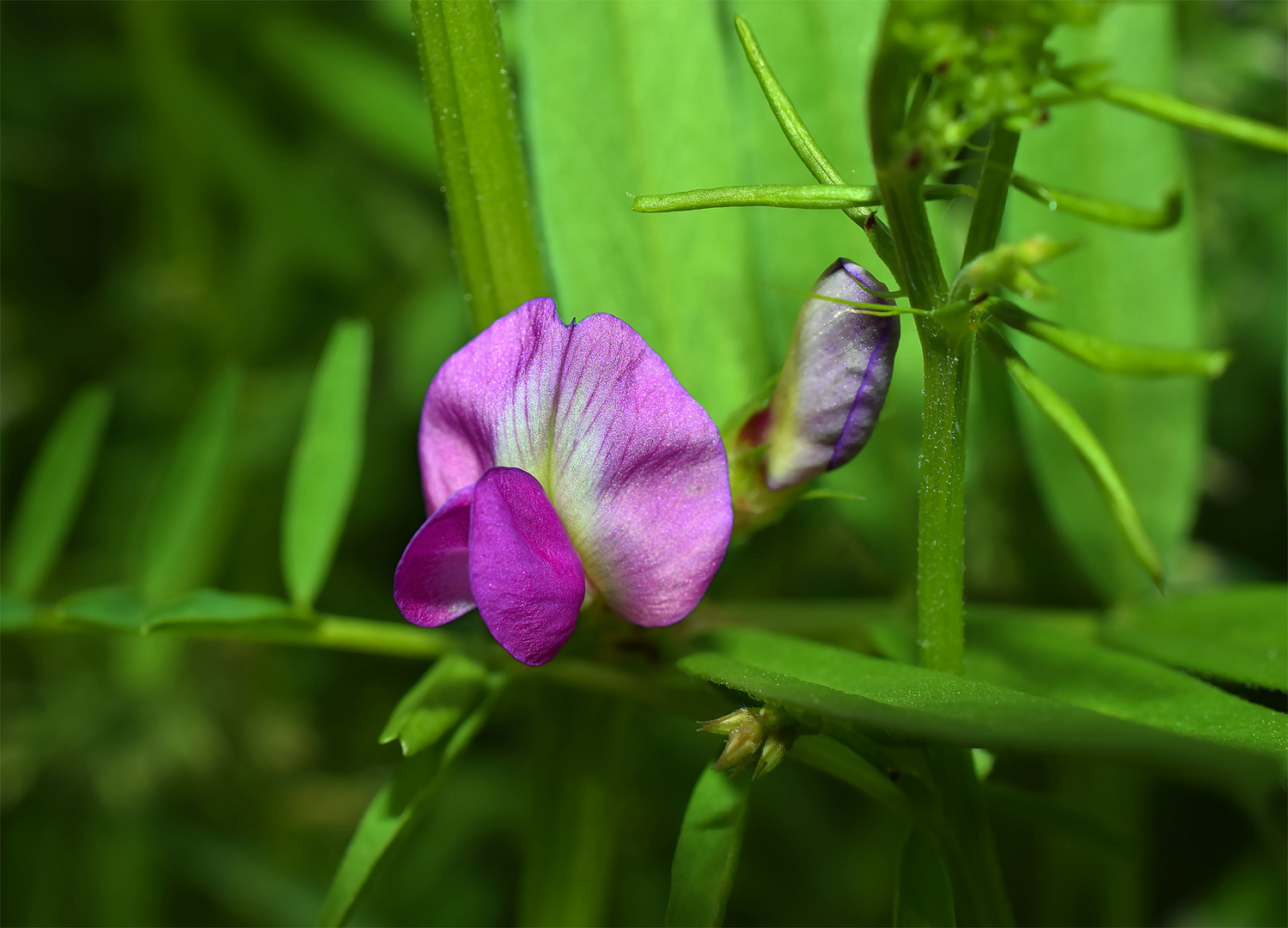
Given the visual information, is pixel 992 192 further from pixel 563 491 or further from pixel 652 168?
pixel 652 168

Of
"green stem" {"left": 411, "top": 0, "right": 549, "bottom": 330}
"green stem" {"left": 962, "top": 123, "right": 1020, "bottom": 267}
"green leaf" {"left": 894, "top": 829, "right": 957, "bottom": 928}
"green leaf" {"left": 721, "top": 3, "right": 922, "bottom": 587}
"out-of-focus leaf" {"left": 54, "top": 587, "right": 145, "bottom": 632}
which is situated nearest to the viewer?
"green stem" {"left": 962, "top": 123, "right": 1020, "bottom": 267}

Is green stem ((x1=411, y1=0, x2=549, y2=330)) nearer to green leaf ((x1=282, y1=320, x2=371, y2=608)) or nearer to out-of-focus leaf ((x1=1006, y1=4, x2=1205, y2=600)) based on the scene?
green leaf ((x1=282, y1=320, x2=371, y2=608))

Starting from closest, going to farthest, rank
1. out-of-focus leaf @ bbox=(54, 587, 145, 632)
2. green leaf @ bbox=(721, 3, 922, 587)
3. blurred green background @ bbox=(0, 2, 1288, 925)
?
1. out-of-focus leaf @ bbox=(54, 587, 145, 632)
2. green leaf @ bbox=(721, 3, 922, 587)
3. blurred green background @ bbox=(0, 2, 1288, 925)

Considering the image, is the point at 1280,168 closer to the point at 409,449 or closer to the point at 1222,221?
the point at 1222,221

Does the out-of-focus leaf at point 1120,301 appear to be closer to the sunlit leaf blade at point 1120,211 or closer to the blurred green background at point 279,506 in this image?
the blurred green background at point 279,506

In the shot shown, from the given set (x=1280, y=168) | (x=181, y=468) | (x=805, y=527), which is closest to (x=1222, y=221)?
(x=1280, y=168)

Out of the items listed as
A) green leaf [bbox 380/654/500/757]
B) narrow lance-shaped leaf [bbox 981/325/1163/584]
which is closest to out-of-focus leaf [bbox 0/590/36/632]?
green leaf [bbox 380/654/500/757]

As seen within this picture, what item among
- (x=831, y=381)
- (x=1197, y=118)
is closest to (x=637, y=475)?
(x=831, y=381)
